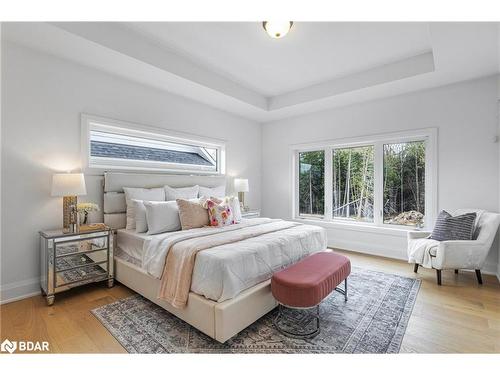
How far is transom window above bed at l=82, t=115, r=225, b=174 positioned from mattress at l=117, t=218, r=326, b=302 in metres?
1.03

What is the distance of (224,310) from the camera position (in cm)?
171

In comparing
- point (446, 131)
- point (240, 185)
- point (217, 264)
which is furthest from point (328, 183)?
point (217, 264)

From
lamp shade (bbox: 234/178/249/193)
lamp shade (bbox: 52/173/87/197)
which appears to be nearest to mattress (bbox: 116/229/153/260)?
lamp shade (bbox: 52/173/87/197)

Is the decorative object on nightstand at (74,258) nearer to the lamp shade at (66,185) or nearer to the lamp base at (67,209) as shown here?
the lamp base at (67,209)

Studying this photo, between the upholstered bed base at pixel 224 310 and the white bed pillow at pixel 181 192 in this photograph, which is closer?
the upholstered bed base at pixel 224 310

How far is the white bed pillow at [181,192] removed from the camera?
11.3 feet

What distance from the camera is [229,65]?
3385 millimetres

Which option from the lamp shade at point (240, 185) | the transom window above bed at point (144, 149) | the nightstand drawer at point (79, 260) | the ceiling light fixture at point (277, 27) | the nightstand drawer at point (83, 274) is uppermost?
the ceiling light fixture at point (277, 27)

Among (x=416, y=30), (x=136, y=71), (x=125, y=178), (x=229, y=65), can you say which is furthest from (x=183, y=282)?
(x=416, y=30)

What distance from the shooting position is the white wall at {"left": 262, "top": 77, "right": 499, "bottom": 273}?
3.18 meters

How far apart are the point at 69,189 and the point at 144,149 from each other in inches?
51.6

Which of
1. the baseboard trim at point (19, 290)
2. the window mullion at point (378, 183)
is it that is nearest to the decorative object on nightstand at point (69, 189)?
the baseboard trim at point (19, 290)

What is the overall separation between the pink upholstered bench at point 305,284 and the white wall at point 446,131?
227cm
